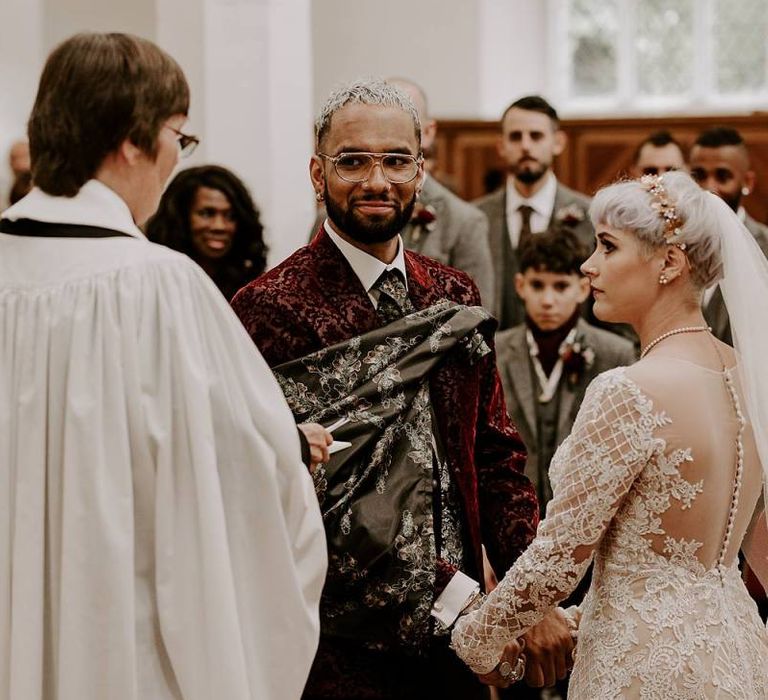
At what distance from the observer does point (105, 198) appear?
250 cm

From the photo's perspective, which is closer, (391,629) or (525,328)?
(391,629)

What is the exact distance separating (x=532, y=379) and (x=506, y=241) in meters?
1.54

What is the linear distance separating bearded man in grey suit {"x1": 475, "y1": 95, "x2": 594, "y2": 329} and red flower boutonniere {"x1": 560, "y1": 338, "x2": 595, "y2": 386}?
1.07 m

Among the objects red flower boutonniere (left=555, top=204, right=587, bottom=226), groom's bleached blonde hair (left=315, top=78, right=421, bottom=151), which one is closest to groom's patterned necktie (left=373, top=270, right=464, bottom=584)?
groom's bleached blonde hair (left=315, top=78, right=421, bottom=151)

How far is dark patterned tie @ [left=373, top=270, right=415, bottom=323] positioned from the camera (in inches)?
124

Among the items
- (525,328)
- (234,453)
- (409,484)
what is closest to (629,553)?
(409,484)

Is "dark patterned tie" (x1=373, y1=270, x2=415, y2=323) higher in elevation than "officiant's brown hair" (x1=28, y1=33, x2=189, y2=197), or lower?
lower

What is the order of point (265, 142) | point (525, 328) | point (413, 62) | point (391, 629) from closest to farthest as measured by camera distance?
point (391, 629) < point (525, 328) < point (265, 142) < point (413, 62)

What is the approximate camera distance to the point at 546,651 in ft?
10.3

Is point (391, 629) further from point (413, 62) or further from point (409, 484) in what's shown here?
point (413, 62)

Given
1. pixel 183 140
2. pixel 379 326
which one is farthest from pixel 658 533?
pixel 183 140

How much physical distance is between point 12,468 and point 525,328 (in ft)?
8.86

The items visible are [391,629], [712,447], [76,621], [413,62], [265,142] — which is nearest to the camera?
[76,621]

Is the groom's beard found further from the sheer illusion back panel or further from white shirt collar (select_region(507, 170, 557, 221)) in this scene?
white shirt collar (select_region(507, 170, 557, 221))
